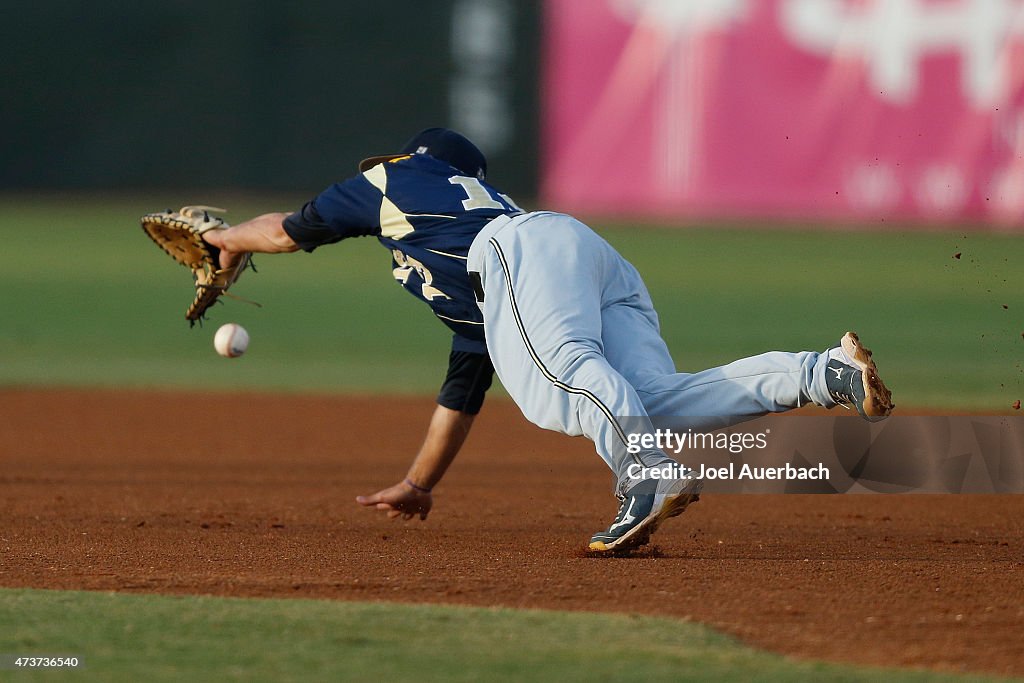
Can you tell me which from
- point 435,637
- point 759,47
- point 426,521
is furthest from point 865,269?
point 435,637

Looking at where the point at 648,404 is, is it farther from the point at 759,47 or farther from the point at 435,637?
the point at 759,47

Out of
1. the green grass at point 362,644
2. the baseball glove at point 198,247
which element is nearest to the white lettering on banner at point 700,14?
the baseball glove at point 198,247

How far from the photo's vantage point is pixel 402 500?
4762 millimetres

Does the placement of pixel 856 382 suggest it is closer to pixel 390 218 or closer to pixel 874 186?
pixel 390 218

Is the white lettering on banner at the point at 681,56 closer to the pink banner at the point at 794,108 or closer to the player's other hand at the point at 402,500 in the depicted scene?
the pink banner at the point at 794,108

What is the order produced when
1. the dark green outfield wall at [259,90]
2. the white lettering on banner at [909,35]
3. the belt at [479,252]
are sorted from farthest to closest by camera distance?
the dark green outfield wall at [259,90], the white lettering on banner at [909,35], the belt at [479,252]

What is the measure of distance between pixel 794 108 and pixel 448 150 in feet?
45.1

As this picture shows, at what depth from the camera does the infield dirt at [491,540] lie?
3377mm

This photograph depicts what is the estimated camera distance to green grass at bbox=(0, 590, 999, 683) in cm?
276

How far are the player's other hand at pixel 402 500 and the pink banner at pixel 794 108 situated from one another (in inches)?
533

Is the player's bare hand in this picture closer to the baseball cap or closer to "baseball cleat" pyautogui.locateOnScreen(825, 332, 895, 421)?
the baseball cap

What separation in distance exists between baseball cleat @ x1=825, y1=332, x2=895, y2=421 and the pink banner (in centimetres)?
1392

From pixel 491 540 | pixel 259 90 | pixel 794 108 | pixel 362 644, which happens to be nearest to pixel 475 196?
pixel 491 540

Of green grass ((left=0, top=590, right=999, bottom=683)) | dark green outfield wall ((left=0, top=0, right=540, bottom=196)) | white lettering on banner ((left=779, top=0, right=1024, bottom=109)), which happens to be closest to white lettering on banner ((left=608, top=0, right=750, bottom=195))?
white lettering on banner ((left=779, top=0, right=1024, bottom=109))
